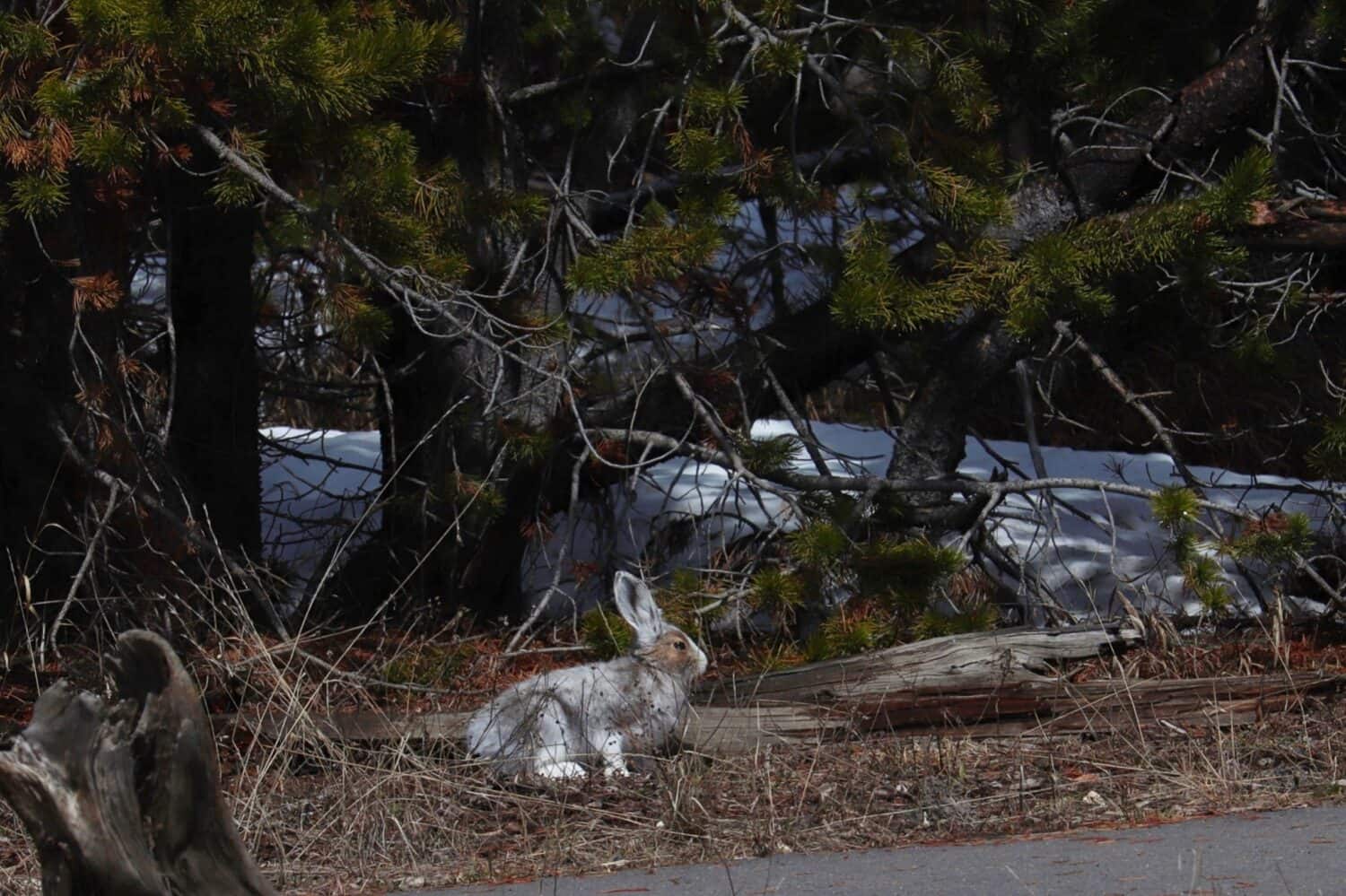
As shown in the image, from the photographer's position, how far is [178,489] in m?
8.09

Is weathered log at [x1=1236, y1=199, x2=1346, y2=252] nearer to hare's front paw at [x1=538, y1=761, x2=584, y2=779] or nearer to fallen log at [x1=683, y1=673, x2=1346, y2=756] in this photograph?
fallen log at [x1=683, y1=673, x2=1346, y2=756]

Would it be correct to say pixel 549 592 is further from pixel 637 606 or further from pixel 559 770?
pixel 559 770

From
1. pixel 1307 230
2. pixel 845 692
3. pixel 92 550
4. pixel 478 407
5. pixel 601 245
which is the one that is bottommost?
pixel 845 692

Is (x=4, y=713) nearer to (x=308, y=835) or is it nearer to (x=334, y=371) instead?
(x=308, y=835)

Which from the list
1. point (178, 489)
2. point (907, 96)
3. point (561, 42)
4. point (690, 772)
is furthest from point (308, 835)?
point (561, 42)

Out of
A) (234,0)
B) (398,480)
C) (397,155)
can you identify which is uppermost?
(234,0)

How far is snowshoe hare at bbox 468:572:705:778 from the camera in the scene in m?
6.75

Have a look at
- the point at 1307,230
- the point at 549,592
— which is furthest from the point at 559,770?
the point at 1307,230

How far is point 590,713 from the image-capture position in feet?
22.7

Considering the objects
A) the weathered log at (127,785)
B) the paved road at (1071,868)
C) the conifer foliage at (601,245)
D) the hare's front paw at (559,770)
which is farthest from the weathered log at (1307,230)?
the weathered log at (127,785)

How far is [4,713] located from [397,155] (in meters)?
3.33

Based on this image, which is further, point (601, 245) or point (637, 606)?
point (601, 245)

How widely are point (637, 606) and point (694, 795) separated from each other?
4.14 ft

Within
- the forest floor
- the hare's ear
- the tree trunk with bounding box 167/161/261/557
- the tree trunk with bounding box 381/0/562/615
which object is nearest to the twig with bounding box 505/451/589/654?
the tree trunk with bounding box 381/0/562/615
